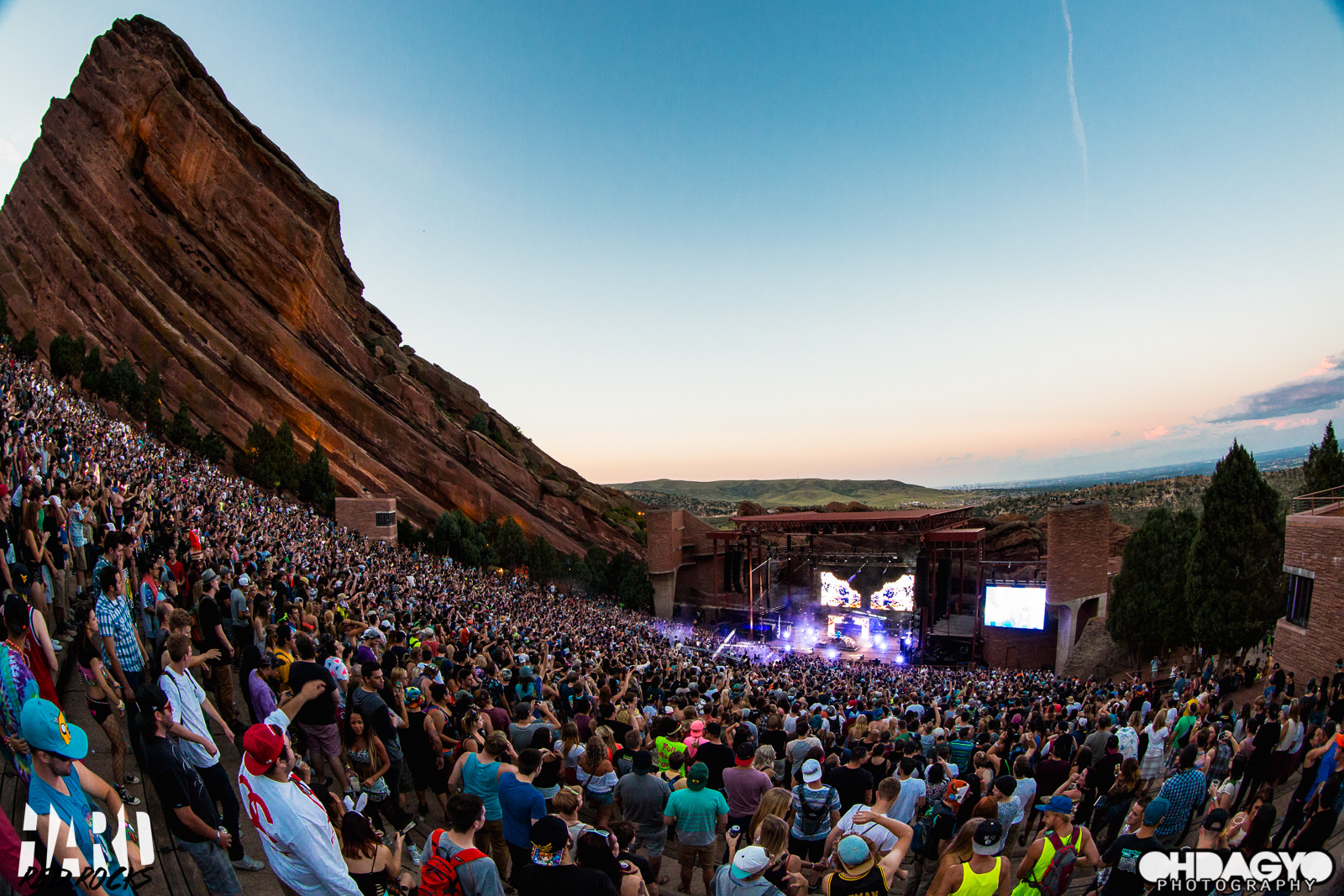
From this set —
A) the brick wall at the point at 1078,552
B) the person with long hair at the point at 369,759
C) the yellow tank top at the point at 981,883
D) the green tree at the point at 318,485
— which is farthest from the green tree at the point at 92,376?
the brick wall at the point at 1078,552

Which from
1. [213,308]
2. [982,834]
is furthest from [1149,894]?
[213,308]

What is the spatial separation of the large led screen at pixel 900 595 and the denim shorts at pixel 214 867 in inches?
1290

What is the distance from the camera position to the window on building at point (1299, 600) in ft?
53.4

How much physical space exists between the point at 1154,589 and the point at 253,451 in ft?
160

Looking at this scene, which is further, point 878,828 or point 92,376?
point 92,376

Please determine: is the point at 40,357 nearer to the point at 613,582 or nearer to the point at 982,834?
the point at 613,582

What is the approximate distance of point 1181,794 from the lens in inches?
218

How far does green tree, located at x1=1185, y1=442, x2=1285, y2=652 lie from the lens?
22.5 meters

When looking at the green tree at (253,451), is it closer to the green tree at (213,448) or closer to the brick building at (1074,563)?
the green tree at (213,448)

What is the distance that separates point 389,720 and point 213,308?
5431cm

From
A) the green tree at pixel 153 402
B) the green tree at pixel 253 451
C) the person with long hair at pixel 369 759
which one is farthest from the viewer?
the green tree at pixel 253 451

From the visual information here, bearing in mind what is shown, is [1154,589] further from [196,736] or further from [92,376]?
[92,376]

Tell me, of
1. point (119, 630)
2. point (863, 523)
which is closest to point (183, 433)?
point (863, 523)

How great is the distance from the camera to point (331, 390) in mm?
50656
